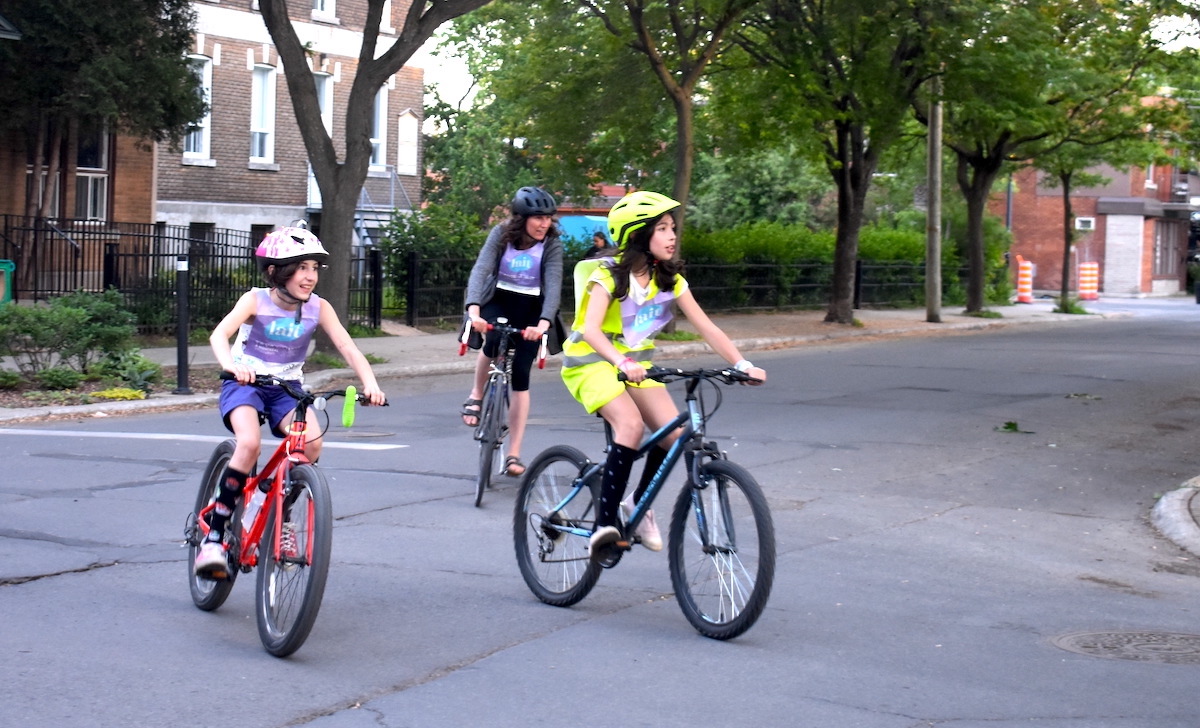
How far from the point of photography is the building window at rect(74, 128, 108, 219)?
25.0m

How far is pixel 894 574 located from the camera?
718 centimetres

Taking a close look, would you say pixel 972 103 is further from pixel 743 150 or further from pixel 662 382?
pixel 662 382

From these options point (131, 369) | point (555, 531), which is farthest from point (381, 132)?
point (555, 531)

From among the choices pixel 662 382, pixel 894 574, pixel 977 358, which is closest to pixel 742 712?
pixel 662 382

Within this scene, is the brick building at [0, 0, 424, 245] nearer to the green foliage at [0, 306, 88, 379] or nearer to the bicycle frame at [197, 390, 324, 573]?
the green foliage at [0, 306, 88, 379]

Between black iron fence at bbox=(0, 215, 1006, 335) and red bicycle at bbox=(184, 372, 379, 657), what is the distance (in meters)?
9.64

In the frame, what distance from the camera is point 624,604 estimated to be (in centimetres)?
639

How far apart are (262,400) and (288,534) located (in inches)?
28.2

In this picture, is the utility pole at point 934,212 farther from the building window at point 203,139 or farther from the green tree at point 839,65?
the building window at point 203,139

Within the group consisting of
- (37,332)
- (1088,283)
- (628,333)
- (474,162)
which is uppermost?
(474,162)

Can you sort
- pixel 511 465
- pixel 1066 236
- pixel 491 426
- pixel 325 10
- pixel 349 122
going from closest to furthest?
pixel 511 465 < pixel 491 426 < pixel 349 122 < pixel 325 10 < pixel 1066 236

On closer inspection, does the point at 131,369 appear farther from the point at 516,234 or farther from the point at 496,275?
the point at 516,234

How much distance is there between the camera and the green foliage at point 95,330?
47.3 feet

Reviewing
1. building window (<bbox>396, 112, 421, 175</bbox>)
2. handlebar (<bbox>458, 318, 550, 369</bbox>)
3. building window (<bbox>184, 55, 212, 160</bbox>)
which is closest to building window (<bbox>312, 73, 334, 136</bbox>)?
building window (<bbox>396, 112, 421, 175</bbox>)
